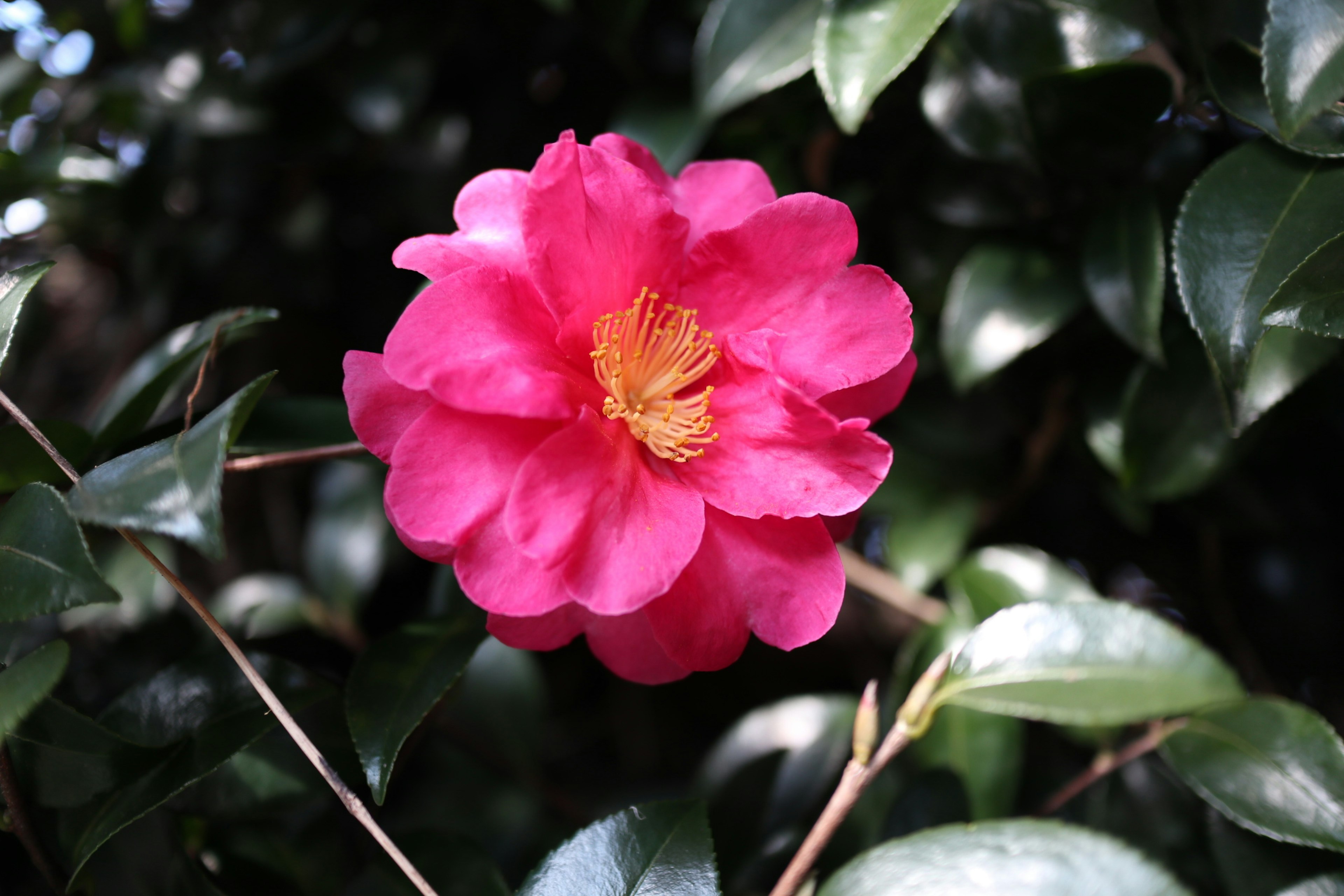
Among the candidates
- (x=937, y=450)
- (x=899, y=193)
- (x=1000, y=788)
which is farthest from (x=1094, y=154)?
(x=1000, y=788)

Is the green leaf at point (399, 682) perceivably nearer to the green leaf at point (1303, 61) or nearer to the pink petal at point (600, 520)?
the pink petal at point (600, 520)

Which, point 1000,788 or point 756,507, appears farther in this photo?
point 1000,788

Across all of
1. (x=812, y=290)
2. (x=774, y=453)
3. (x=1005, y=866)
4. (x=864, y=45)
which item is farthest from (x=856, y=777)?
(x=864, y=45)

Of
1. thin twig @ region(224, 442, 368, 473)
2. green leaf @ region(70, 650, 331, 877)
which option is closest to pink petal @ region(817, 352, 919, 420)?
thin twig @ region(224, 442, 368, 473)

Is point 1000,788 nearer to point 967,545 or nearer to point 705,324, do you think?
point 967,545

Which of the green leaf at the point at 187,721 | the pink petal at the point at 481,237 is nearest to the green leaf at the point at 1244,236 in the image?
the pink petal at the point at 481,237

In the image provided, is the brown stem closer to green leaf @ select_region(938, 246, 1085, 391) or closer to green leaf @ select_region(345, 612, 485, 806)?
green leaf @ select_region(345, 612, 485, 806)
